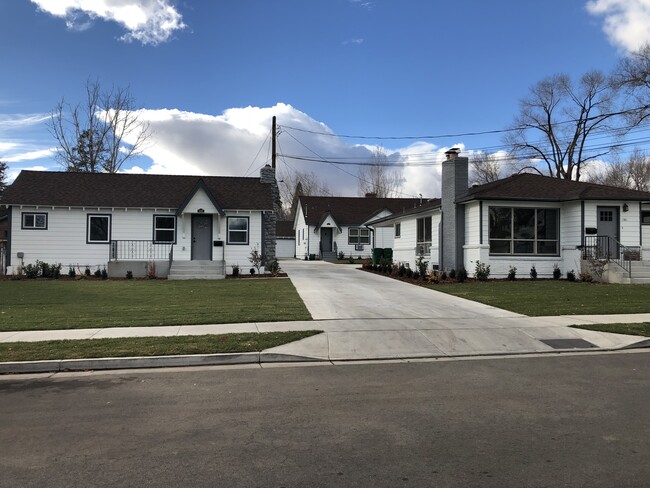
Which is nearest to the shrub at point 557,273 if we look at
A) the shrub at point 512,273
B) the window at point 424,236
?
the shrub at point 512,273

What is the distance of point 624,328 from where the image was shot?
400 inches

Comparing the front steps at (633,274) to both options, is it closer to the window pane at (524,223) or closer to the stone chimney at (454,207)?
the window pane at (524,223)

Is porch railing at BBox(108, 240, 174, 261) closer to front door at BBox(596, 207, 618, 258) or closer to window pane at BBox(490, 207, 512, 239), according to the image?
window pane at BBox(490, 207, 512, 239)

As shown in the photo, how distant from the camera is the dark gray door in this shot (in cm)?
4265

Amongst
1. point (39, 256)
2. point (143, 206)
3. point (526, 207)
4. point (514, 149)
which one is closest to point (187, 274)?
point (143, 206)

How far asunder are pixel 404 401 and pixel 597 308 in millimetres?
9069

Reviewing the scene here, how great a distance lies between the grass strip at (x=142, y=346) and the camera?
8.00 metres

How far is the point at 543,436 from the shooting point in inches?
186

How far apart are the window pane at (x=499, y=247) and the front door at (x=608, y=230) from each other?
3481 mm

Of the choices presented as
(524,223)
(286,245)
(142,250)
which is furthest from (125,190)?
(286,245)

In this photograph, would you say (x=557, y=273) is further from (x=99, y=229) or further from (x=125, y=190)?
(x=99, y=229)

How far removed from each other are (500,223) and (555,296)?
638 cm

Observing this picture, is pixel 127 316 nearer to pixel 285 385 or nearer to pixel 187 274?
pixel 285 385

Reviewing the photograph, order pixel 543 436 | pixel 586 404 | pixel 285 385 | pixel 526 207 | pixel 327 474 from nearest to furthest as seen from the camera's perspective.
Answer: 1. pixel 327 474
2. pixel 543 436
3. pixel 586 404
4. pixel 285 385
5. pixel 526 207
